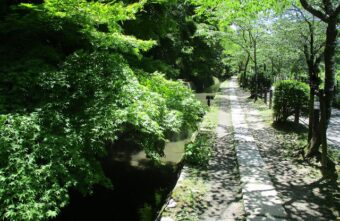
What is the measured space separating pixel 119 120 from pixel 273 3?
6.67 meters

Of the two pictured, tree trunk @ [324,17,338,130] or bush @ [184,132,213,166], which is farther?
bush @ [184,132,213,166]

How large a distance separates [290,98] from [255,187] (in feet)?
23.1

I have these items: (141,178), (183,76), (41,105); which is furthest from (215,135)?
(183,76)

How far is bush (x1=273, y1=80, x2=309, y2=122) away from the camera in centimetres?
1277

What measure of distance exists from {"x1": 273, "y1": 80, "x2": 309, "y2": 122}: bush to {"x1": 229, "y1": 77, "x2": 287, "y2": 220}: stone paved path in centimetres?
297

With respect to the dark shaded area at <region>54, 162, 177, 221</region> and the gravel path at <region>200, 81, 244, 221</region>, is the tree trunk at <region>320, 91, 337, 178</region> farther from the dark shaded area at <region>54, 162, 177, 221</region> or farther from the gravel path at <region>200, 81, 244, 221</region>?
the dark shaded area at <region>54, 162, 177, 221</region>

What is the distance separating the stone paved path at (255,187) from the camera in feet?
19.2

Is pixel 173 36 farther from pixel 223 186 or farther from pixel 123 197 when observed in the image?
pixel 223 186

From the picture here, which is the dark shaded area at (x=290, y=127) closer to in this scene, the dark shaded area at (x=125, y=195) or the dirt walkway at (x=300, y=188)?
the dirt walkway at (x=300, y=188)

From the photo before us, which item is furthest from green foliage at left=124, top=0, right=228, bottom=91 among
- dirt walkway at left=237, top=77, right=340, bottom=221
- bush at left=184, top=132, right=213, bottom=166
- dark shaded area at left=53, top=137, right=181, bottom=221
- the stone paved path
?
dirt walkway at left=237, top=77, right=340, bottom=221

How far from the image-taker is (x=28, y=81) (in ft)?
15.5

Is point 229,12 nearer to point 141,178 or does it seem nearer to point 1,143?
point 141,178

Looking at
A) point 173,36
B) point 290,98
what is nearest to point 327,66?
point 290,98

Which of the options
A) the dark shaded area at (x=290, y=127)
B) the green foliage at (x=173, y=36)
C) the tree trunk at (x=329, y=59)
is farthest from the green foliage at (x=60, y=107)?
the dark shaded area at (x=290, y=127)
